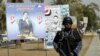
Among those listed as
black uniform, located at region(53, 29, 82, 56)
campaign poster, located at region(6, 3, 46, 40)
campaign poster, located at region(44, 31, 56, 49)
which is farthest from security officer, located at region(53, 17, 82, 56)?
campaign poster, located at region(44, 31, 56, 49)

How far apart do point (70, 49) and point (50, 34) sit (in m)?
7.80

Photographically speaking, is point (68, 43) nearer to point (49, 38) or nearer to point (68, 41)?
point (68, 41)

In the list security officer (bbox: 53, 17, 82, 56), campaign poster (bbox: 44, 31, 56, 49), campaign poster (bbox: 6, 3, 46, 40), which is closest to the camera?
security officer (bbox: 53, 17, 82, 56)

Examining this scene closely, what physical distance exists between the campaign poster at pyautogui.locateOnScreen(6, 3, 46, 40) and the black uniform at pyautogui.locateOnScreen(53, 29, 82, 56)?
6572mm

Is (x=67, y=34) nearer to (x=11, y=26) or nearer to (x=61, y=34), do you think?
(x=61, y=34)

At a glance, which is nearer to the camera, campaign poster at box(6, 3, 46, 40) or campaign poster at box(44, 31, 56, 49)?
campaign poster at box(6, 3, 46, 40)

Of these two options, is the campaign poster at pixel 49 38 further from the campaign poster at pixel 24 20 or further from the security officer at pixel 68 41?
the security officer at pixel 68 41

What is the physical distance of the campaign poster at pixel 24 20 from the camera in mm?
14323

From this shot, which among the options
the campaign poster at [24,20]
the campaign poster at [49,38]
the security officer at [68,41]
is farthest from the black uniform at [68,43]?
the campaign poster at [49,38]

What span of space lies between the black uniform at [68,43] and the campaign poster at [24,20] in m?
6.57

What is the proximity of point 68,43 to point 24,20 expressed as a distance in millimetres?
6869

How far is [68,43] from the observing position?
7785 millimetres

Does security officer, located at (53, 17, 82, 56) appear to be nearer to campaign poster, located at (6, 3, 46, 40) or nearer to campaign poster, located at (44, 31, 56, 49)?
campaign poster, located at (6, 3, 46, 40)

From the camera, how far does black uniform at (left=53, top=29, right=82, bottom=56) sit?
25.5 feet
